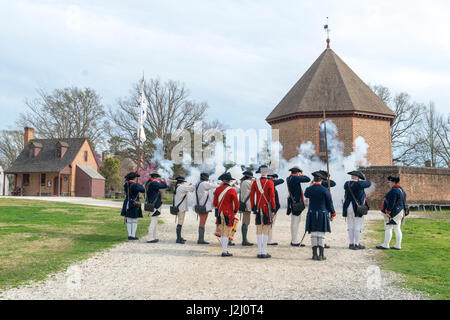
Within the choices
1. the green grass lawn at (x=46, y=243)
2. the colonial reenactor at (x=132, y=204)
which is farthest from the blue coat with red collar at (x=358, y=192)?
the green grass lawn at (x=46, y=243)

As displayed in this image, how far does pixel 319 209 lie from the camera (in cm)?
825

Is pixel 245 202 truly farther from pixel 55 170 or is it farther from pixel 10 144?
pixel 10 144

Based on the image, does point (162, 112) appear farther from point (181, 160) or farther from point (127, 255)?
point (127, 255)

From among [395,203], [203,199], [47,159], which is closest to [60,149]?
[47,159]

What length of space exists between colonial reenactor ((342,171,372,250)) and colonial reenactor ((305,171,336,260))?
127 cm

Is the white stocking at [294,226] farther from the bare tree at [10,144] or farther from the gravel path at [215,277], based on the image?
the bare tree at [10,144]

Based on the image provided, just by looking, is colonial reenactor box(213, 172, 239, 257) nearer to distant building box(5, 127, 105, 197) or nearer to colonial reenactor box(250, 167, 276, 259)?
colonial reenactor box(250, 167, 276, 259)

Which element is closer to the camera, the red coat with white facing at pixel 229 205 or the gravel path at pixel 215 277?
the gravel path at pixel 215 277

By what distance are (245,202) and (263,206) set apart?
1.67 metres

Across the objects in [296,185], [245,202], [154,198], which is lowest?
[245,202]

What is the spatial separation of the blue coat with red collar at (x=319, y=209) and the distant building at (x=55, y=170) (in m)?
36.7

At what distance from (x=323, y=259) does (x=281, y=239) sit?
10.9 ft

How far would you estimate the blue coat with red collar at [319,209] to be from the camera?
26.4ft
